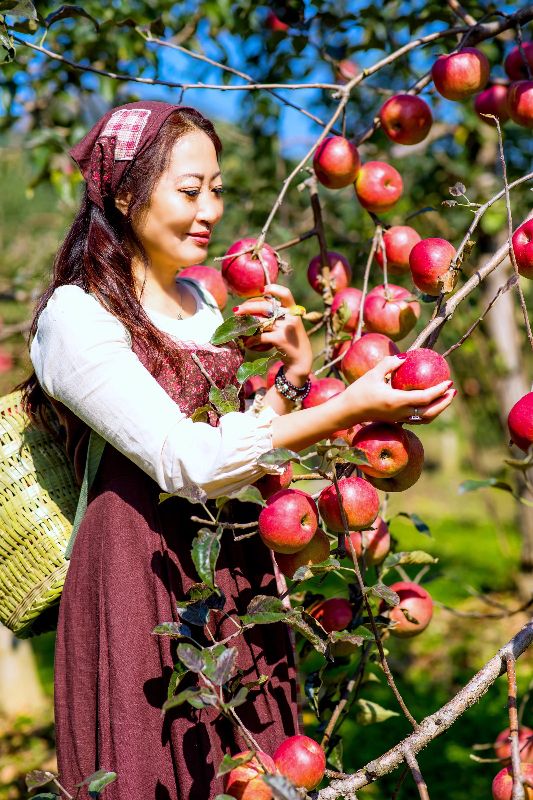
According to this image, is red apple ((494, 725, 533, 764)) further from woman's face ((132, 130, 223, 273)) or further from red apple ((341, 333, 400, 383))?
woman's face ((132, 130, 223, 273))

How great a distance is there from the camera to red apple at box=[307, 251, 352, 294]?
148 cm

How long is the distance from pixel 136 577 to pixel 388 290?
59cm

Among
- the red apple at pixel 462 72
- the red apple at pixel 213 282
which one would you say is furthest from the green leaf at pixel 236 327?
the red apple at pixel 462 72

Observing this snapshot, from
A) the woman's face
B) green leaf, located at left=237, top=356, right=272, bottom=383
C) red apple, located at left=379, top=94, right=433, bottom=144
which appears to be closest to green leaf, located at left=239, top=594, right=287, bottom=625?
green leaf, located at left=237, top=356, right=272, bottom=383

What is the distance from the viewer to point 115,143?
46.8 inches

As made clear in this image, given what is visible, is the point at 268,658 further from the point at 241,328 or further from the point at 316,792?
the point at 241,328

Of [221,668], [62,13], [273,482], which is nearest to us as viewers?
[221,668]

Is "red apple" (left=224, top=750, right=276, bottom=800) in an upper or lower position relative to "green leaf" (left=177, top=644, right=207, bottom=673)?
lower

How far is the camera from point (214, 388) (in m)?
1.08

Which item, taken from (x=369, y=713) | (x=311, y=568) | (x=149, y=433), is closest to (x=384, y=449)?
(x=311, y=568)

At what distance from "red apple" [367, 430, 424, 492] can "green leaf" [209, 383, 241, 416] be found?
21 cm

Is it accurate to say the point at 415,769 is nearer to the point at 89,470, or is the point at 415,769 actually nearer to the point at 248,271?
the point at 89,470

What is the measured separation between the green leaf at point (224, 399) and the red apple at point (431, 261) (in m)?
0.33

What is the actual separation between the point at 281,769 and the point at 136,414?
458 mm
